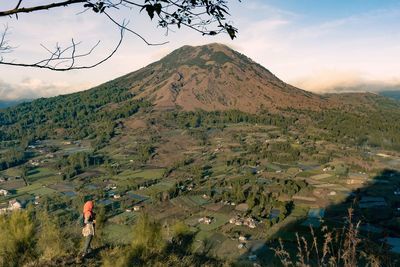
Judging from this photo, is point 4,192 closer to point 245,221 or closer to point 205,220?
point 205,220

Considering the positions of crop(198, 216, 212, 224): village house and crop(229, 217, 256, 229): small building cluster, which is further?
crop(198, 216, 212, 224): village house

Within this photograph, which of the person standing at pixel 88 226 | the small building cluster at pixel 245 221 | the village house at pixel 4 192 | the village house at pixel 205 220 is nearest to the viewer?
the person standing at pixel 88 226

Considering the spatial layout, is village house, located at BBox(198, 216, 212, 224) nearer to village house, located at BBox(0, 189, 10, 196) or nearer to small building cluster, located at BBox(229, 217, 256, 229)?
small building cluster, located at BBox(229, 217, 256, 229)

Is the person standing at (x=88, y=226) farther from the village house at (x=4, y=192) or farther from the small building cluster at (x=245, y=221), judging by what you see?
the village house at (x=4, y=192)

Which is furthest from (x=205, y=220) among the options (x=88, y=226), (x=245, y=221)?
(x=88, y=226)

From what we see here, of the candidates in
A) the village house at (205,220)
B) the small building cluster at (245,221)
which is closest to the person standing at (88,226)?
the small building cluster at (245,221)

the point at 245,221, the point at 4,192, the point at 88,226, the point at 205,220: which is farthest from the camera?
the point at 4,192

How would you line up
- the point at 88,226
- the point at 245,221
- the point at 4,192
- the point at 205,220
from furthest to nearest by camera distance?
the point at 4,192 < the point at 205,220 < the point at 245,221 < the point at 88,226

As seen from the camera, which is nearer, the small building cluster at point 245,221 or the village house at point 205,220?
the small building cluster at point 245,221

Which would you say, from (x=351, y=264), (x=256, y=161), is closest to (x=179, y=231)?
(x=351, y=264)

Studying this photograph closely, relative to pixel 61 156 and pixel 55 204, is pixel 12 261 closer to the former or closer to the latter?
pixel 55 204

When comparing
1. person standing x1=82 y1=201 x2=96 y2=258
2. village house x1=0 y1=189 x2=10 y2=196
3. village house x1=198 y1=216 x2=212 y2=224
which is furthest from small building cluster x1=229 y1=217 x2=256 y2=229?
person standing x1=82 y1=201 x2=96 y2=258
